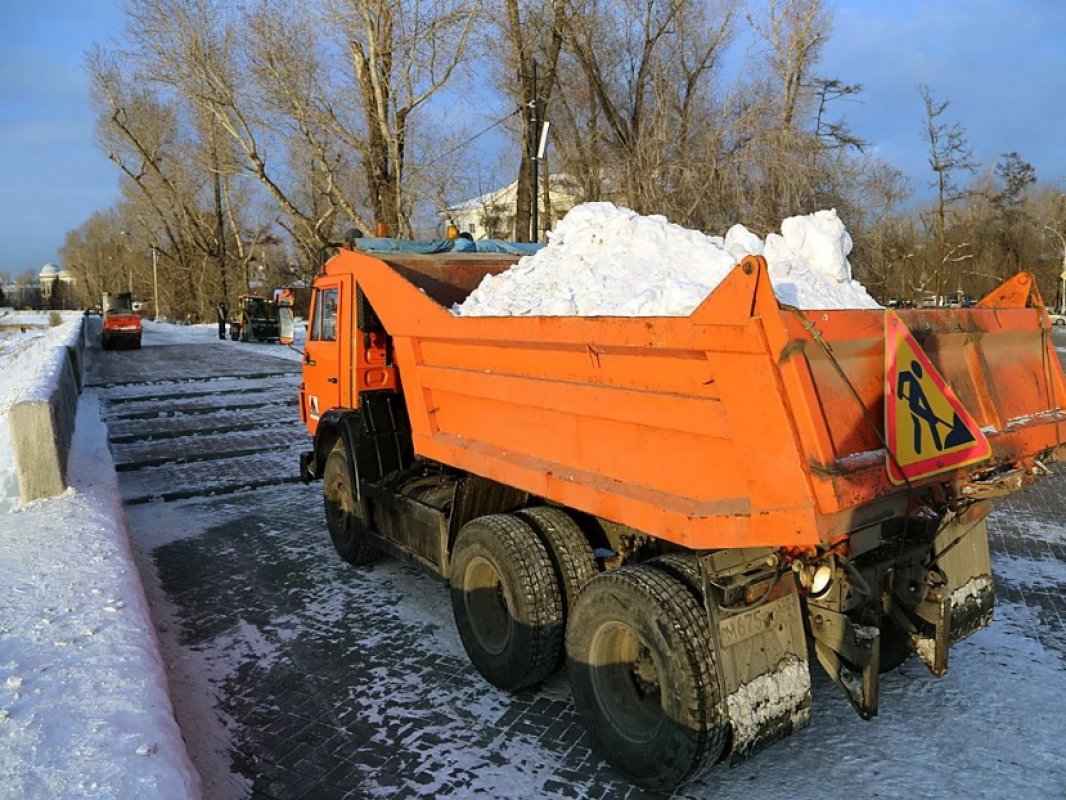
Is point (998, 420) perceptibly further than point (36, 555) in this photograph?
No

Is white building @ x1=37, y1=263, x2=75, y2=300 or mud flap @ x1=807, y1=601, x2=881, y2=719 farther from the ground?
white building @ x1=37, y1=263, x2=75, y2=300

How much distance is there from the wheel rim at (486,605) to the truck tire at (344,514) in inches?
68.4

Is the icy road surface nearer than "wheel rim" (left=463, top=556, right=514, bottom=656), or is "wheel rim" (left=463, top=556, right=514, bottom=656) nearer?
the icy road surface

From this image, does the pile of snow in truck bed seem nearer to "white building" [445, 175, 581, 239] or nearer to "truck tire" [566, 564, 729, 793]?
"truck tire" [566, 564, 729, 793]

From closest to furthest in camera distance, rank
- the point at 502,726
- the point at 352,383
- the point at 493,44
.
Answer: the point at 502,726, the point at 352,383, the point at 493,44

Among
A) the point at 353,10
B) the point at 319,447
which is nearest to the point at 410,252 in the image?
the point at 319,447

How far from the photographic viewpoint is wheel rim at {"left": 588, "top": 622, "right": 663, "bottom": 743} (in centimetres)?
342

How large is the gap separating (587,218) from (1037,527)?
5536 millimetres

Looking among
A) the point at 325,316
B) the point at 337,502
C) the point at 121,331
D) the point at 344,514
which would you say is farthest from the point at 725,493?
the point at 121,331

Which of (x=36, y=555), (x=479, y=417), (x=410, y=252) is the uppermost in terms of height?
(x=410, y=252)

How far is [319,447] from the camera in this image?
265 inches

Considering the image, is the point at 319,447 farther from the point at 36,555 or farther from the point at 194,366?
the point at 194,366

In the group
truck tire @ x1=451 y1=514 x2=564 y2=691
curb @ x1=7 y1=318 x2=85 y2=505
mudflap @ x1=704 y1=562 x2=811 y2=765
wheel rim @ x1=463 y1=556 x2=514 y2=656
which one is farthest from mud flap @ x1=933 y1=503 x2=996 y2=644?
curb @ x1=7 y1=318 x2=85 y2=505

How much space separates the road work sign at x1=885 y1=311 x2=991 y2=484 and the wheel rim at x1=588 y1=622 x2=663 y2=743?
139cm
